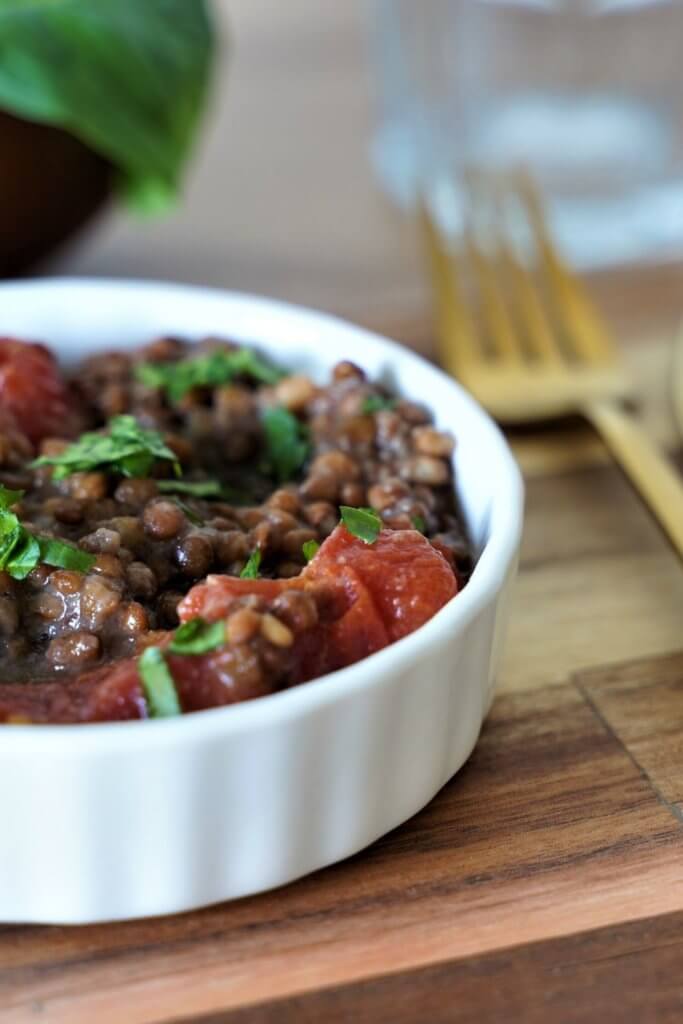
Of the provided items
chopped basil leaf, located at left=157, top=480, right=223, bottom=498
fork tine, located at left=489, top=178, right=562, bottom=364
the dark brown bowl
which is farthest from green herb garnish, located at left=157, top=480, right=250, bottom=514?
the dark brown bowl

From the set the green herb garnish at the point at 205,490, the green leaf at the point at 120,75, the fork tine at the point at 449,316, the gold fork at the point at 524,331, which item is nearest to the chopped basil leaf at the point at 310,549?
the green herb garnish at the point at 205,490

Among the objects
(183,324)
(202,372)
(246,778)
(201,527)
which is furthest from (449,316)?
(246,778)

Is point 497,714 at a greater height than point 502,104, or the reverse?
point 502,104

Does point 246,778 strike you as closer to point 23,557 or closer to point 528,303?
point 23,557

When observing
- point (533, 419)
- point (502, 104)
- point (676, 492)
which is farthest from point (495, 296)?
point (502, 104)

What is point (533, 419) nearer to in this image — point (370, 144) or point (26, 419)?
point (26, 419)

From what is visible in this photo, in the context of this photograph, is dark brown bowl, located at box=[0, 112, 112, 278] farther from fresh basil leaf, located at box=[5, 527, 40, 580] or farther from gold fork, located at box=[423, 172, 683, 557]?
fresh basil leaf, located at box=[5, 527, 40, 580]
